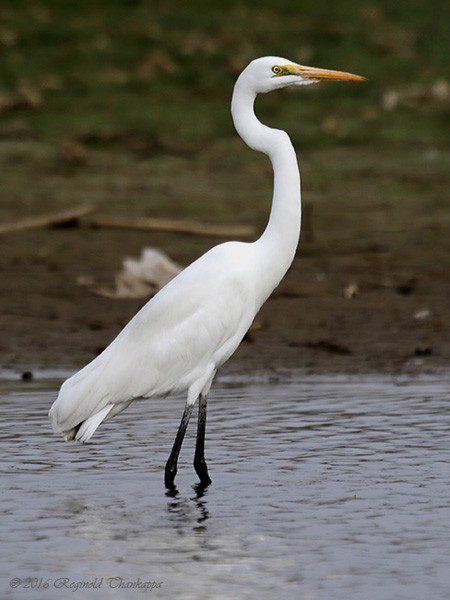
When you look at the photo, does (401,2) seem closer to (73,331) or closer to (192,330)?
(73,331)

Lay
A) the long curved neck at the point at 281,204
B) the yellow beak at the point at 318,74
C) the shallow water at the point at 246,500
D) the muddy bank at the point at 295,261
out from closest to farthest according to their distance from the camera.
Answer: the shallow water at the point at 246,500
the long curved neck at the point at 281,204
the yellow beak at the point at 318,74
the muddy bank at the point at 295,261

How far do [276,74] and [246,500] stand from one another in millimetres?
2061

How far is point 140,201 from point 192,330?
8.13 m

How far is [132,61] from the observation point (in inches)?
758

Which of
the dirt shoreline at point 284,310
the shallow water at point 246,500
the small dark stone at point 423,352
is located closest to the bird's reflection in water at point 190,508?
the shallow water at point 246,500

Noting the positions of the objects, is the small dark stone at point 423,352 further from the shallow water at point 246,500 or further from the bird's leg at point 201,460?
the bird's leg at point 201,460

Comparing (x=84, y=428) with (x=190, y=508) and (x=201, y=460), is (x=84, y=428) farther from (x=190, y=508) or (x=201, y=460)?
(x=190, y=508)

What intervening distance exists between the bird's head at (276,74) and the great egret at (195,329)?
23 cm

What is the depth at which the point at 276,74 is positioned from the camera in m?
7.78

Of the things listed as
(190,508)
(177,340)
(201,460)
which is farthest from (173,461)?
(177,340)

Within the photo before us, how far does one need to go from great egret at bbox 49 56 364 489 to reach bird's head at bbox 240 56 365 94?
0.76 feet

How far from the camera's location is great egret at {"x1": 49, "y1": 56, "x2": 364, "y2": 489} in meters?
7.41

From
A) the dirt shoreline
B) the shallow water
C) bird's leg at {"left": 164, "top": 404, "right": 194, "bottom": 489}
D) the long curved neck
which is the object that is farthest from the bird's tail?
the dirt shoreline

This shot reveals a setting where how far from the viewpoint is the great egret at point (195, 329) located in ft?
24.3
